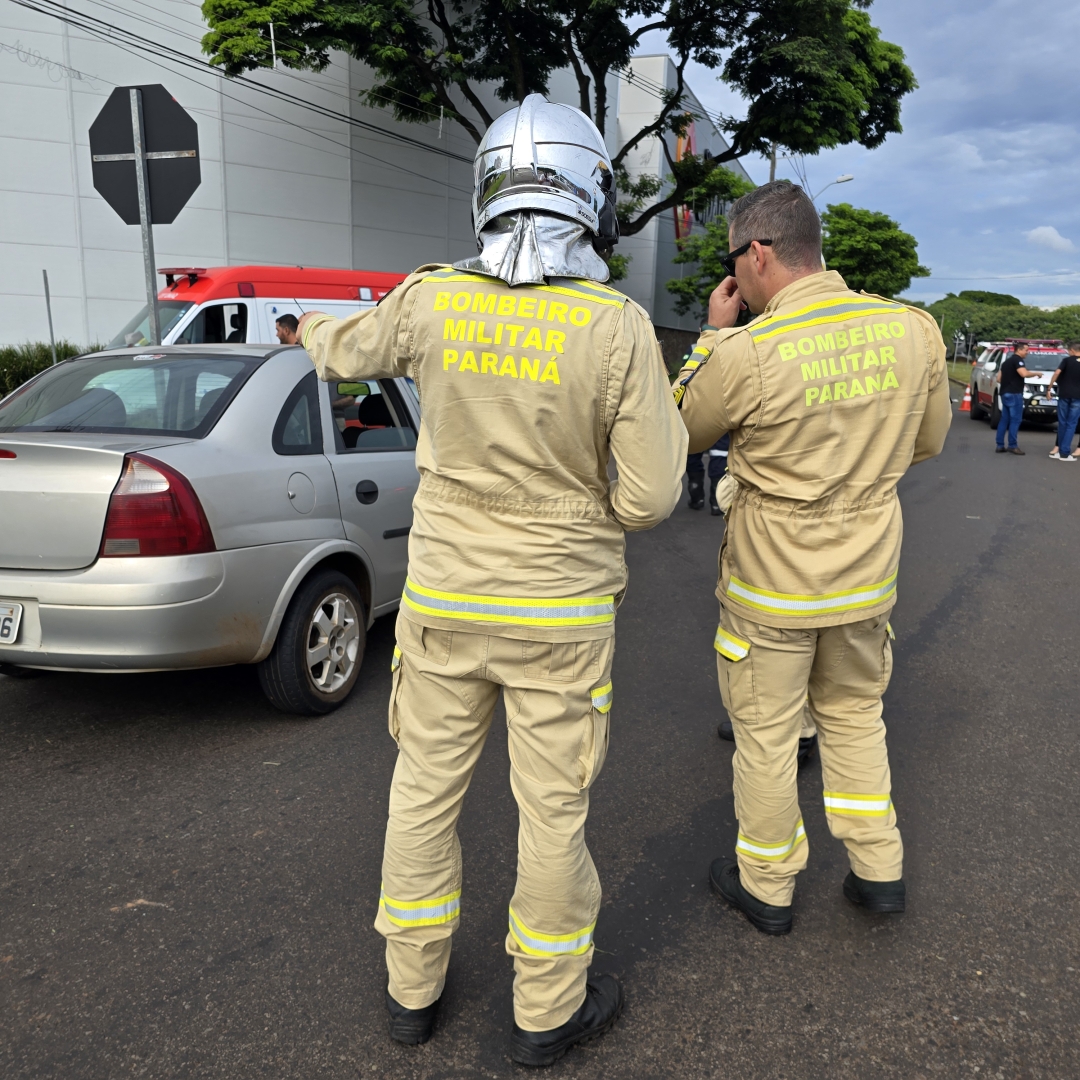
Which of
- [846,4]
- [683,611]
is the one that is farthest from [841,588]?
[846,4]

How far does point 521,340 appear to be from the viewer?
1.92 m

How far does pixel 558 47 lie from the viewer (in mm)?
18031

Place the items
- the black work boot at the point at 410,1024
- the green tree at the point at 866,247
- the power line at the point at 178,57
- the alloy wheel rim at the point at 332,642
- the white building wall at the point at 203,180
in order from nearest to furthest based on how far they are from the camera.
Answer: the black work boot at the point at 410,1024 < the alloy wheel rim at the point at 332,642 < the power line at the point at 178,57 < the white building wall at the point at 203,180 < the green tree at the point at 866,247

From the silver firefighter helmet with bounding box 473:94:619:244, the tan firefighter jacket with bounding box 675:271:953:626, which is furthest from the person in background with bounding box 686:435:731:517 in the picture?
the silver firefighter helmet with bounding box 473:94:619:244

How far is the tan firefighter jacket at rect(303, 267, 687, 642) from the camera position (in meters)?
1.93

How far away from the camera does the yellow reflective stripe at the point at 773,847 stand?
2.62m

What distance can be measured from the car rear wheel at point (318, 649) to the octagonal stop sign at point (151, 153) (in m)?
2.83

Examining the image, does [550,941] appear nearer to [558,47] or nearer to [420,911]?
[420,911]

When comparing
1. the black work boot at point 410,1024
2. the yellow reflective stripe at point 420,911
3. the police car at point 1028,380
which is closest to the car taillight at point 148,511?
the yellow reflective stripe at point 420,911

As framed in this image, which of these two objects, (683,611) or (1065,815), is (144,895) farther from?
(683,611)

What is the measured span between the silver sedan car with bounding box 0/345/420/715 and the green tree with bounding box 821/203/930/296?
39058 mm

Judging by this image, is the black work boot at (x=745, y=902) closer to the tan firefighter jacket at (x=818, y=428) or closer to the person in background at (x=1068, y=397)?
the tan firefighter jacket at (x=818, y=428)

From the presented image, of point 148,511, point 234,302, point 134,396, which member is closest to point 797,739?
point 148,511

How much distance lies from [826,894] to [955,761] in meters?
1.26
